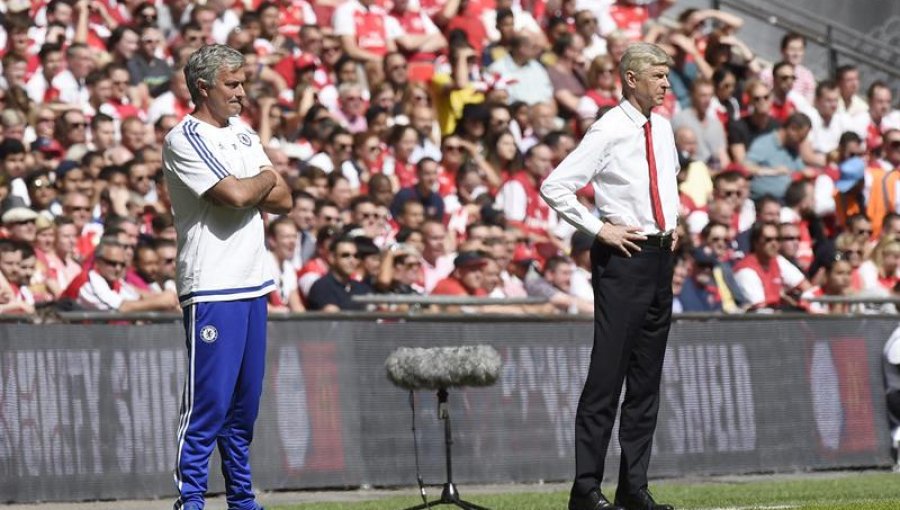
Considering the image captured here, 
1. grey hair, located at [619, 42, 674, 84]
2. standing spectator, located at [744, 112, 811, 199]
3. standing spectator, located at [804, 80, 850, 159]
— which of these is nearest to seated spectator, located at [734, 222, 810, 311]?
standing spectator, located at [744, 112, 811, 199]

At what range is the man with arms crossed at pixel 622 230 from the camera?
378 inches

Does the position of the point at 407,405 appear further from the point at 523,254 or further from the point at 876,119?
the point at 876,119

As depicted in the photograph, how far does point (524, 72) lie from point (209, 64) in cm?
1203

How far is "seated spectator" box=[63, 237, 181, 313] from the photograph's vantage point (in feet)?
43.9

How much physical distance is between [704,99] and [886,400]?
570 cm

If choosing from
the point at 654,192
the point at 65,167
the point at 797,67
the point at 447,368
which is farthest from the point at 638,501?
the point at 797,67

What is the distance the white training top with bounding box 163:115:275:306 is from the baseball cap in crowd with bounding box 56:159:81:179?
22.9 feet

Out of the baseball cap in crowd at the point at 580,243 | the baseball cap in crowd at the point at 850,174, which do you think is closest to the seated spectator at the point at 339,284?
the baseball cap in crowd at the point at 580,243

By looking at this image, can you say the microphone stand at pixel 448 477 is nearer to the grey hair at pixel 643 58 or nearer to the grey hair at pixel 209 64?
the grey hair at pixel 643 58

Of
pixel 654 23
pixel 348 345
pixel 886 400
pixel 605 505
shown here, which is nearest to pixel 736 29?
pixel 654 23

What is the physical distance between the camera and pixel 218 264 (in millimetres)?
8516

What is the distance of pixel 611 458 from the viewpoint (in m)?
14.1

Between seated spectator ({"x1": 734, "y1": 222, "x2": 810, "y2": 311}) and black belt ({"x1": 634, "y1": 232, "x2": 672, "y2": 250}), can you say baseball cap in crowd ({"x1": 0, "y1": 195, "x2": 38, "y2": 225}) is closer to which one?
seated spectator ({"x1": 734, "y1": 222, "x2": 810, "y2": 311})

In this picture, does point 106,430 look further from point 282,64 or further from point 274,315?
point 282,64
